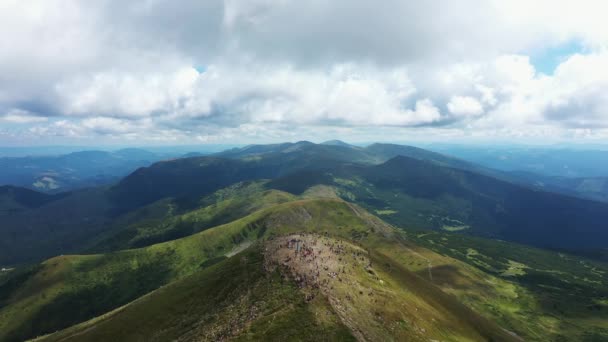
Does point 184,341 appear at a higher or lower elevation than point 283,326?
lower

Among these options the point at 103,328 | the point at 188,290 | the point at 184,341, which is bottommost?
the point at 103,328

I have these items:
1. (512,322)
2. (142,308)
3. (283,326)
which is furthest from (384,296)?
(512,322)

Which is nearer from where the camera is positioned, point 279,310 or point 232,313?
point 279,310

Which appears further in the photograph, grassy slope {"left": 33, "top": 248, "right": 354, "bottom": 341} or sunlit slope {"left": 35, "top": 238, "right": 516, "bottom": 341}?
sunlit slope {"left": 35, "top": 238, "right": 516, "bottom": 341}

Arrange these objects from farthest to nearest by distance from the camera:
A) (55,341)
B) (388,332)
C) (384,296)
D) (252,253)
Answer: (55,341), (252,253), (384,296), (388,332)

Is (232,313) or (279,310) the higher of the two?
(279,310)

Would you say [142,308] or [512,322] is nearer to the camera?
[142,308]

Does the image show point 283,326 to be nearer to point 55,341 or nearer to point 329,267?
point 329,267

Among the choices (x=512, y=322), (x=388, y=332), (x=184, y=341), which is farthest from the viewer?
(x=512, y=322)

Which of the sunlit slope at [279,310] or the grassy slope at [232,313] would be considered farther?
the sunlit slope at [279,310]

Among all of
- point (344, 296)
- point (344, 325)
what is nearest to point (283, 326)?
point (344, 325)
